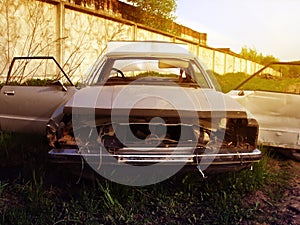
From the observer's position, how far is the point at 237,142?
311 cm

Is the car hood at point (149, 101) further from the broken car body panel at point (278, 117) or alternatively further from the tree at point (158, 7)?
the tree at point (158, 7)

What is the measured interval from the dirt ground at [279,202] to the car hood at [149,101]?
768 millimetres

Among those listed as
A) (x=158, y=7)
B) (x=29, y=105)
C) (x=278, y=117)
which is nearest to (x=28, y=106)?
(x=29, y=105)

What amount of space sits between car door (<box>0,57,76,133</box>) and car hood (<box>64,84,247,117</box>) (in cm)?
51

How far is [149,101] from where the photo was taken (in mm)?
2904

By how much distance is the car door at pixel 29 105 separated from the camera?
371 centimetres

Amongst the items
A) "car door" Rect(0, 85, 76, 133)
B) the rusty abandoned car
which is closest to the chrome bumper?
the rusty abandoned car

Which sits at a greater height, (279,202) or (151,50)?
(151,50)

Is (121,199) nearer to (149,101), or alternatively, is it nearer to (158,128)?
(158,128)

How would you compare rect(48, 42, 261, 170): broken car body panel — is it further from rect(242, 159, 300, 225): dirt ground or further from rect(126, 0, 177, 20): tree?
rect(126, 0, 177, 20): tree

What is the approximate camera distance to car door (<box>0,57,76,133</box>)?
12.2 ft

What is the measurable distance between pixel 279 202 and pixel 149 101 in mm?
1404

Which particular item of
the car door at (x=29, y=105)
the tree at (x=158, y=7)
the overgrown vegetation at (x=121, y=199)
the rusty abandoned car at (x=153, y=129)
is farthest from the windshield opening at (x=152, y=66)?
the tree at (x=158, y=7)

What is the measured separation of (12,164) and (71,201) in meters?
1.10
